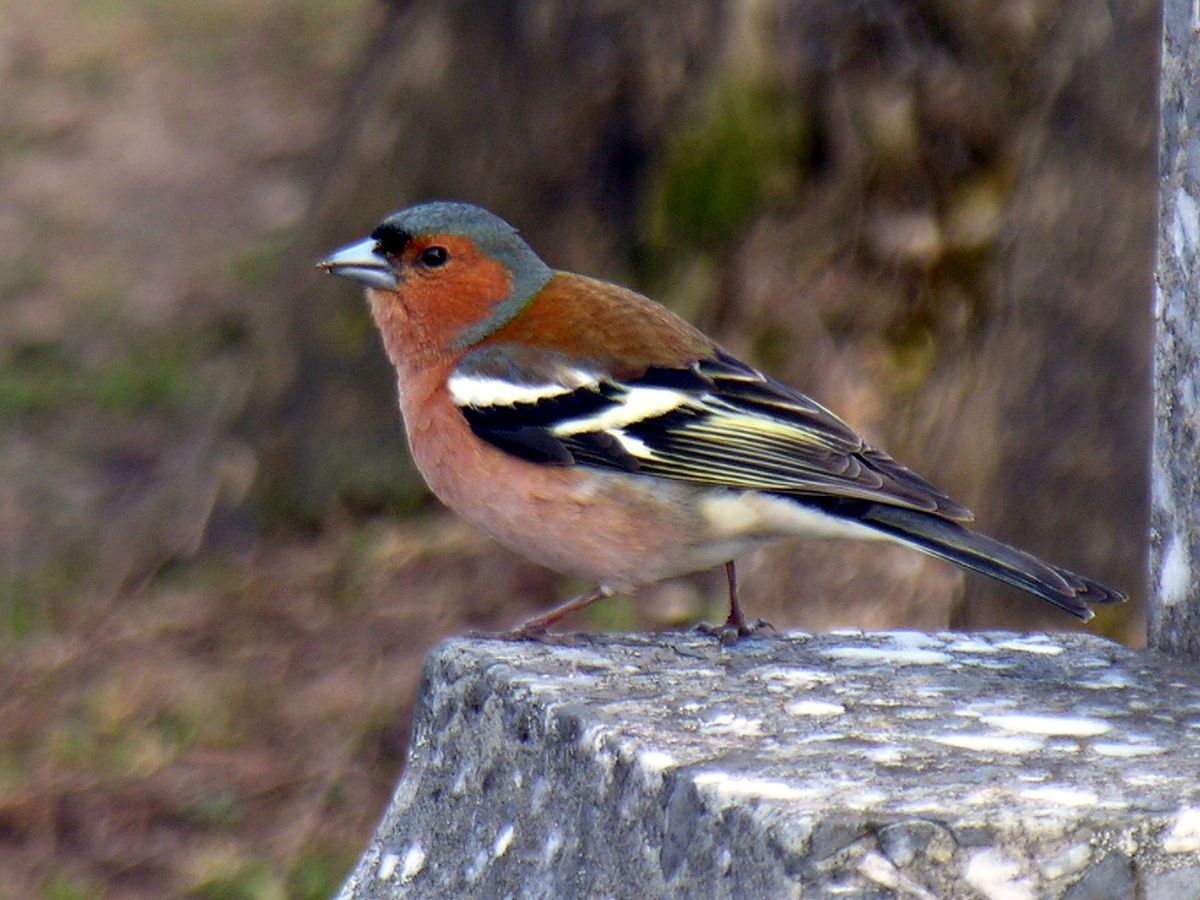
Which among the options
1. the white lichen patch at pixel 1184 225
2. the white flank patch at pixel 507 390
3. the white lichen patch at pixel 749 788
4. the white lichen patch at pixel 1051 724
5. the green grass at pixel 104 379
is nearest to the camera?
the white lichen patch at pixel 749 788

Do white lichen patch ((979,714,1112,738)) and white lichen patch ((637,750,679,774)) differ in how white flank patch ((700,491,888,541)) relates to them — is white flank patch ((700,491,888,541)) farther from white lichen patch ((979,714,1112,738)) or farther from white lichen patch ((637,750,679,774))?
white lichen patch ((637,750,679,774))

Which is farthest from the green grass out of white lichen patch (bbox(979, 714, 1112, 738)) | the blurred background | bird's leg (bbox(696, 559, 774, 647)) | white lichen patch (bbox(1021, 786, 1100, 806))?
white lichen patch (bbox(1021, 786, 1100, 806))

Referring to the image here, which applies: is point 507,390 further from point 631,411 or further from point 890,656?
point 890,656

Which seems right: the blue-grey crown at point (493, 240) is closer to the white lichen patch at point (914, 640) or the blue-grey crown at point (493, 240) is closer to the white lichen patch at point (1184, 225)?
the white lichen patch at point (914, 640)

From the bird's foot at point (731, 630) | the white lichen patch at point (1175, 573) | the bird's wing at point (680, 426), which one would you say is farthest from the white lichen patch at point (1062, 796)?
the bird's wing at point (680, 426)

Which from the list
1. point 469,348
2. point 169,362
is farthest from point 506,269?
point 169,362

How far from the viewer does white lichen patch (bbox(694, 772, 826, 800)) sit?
92.7 inches

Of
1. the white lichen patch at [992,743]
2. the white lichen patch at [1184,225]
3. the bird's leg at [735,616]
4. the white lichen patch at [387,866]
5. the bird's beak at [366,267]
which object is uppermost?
the white lichen patch at [1184,225]

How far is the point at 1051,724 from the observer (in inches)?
109

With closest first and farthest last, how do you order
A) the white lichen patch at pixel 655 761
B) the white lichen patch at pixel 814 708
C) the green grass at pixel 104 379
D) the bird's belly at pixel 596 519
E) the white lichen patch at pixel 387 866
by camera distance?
the white lichen patch at pixel 655 761 < the white lichen patch at pixel 814 708 < the white lichen patch at pixel 387 866 < the bird's belly at pixel 596 519 < the green grass at pixel 104 379

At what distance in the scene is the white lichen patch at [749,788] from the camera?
7.72ft

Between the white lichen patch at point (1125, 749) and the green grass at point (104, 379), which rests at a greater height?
the white lichen patch at point (1125, 749)

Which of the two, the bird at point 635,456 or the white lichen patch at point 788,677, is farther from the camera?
the bird at point 635,456

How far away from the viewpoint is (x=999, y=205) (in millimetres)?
6434
